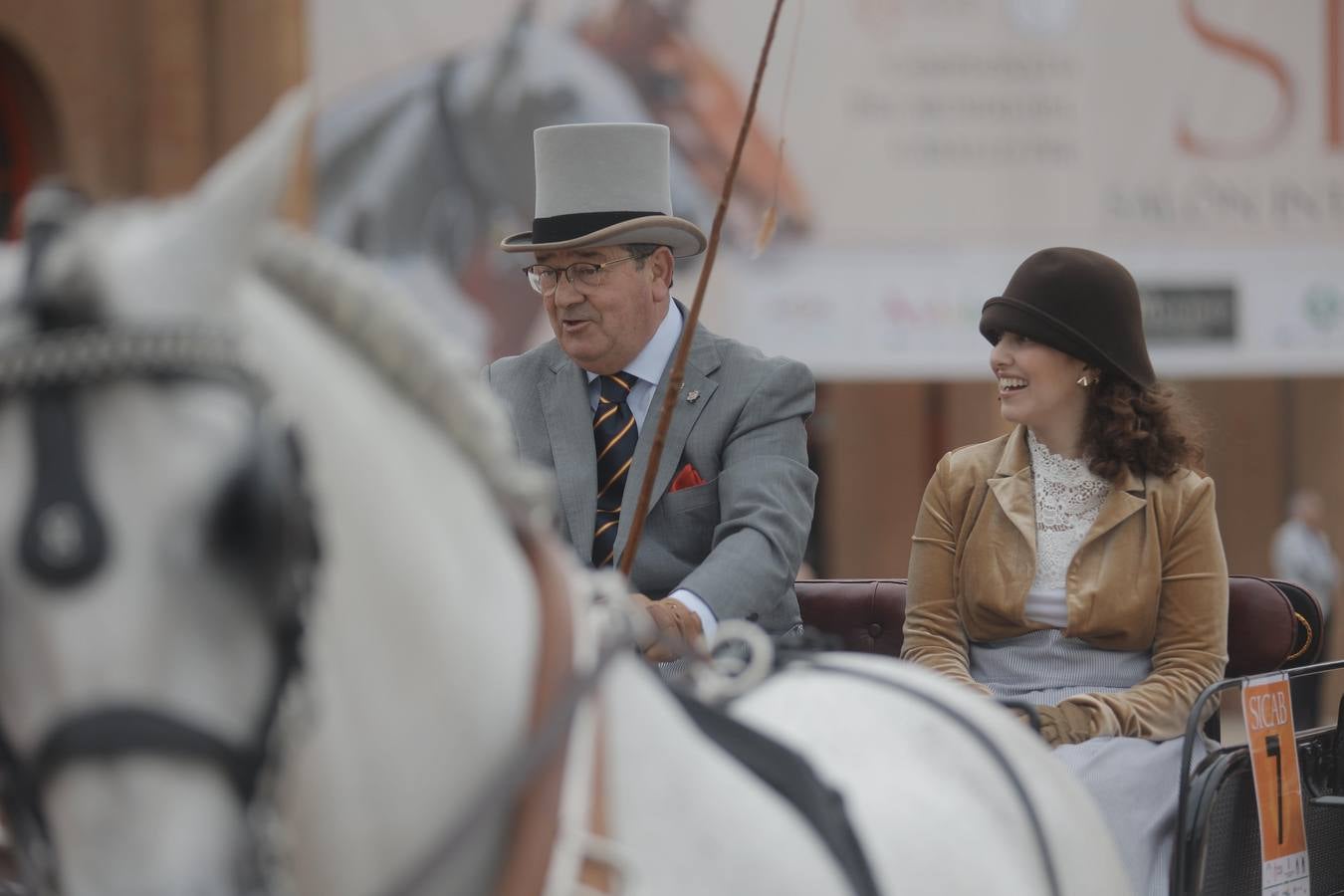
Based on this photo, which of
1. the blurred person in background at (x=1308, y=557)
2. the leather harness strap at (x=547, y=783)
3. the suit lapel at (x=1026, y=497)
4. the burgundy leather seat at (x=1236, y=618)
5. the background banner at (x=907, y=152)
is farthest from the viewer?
the blurred person in background at (x=1308, y=557)

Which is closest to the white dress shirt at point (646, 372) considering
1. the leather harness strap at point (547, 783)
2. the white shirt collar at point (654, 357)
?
the white shirt collar at point (654, 357)

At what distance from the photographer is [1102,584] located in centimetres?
301

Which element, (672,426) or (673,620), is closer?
(673,620)

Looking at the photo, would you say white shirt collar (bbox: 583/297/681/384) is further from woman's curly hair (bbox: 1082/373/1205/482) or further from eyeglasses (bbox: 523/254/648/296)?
woman's curly hair (bbox: 1082/373/1205/482)

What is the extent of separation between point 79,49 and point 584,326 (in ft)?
17.9

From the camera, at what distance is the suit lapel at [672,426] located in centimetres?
280

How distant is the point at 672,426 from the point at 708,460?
84 mm

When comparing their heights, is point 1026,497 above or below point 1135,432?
below

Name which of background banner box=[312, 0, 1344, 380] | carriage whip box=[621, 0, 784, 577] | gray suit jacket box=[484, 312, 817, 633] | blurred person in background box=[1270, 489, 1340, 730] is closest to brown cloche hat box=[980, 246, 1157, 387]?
gray suit jacket box=[484, 312, 817, 633]

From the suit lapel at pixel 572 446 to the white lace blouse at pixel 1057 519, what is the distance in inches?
32.4

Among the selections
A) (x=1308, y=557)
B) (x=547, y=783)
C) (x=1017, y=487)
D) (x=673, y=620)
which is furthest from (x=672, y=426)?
(x=1308, y=557)

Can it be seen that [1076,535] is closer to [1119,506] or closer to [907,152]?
[1119,506]

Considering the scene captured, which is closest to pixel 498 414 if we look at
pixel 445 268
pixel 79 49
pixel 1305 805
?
pixel 1305 805

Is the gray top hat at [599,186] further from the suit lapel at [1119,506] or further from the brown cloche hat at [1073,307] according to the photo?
the suit lapel at [1119,506]
